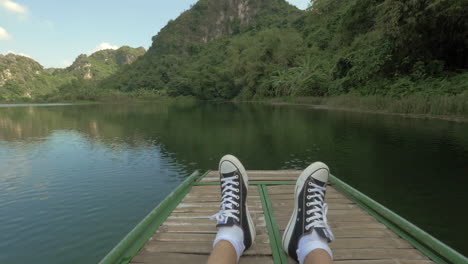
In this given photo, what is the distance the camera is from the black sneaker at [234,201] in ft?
8.70

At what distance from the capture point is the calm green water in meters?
5.21

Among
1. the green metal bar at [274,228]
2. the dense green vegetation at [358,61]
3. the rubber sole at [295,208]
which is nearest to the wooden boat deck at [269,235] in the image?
the green metal bar at [274,228]

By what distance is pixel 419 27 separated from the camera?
76.3ft

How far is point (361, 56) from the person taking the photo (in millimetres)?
34656

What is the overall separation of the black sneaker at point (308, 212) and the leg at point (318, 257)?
8.5 inches

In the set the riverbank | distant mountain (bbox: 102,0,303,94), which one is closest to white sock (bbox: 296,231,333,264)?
the riverbank

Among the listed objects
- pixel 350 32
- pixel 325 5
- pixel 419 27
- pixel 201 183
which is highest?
pixel 325 5

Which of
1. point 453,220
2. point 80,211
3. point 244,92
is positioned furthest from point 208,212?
point 244,92

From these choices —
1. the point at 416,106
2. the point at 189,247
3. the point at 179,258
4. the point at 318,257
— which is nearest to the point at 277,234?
the point at 318,257

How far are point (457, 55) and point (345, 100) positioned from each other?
35.7ft

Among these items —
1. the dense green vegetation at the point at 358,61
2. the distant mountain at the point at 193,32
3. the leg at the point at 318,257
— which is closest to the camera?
the leg at the point at 318,257

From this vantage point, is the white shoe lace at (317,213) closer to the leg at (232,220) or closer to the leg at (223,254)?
the leg at (232,220)

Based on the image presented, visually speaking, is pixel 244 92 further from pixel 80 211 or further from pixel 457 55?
pixel 80 211

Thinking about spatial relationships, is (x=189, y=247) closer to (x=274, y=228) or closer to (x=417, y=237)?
(x=274, y=228)
